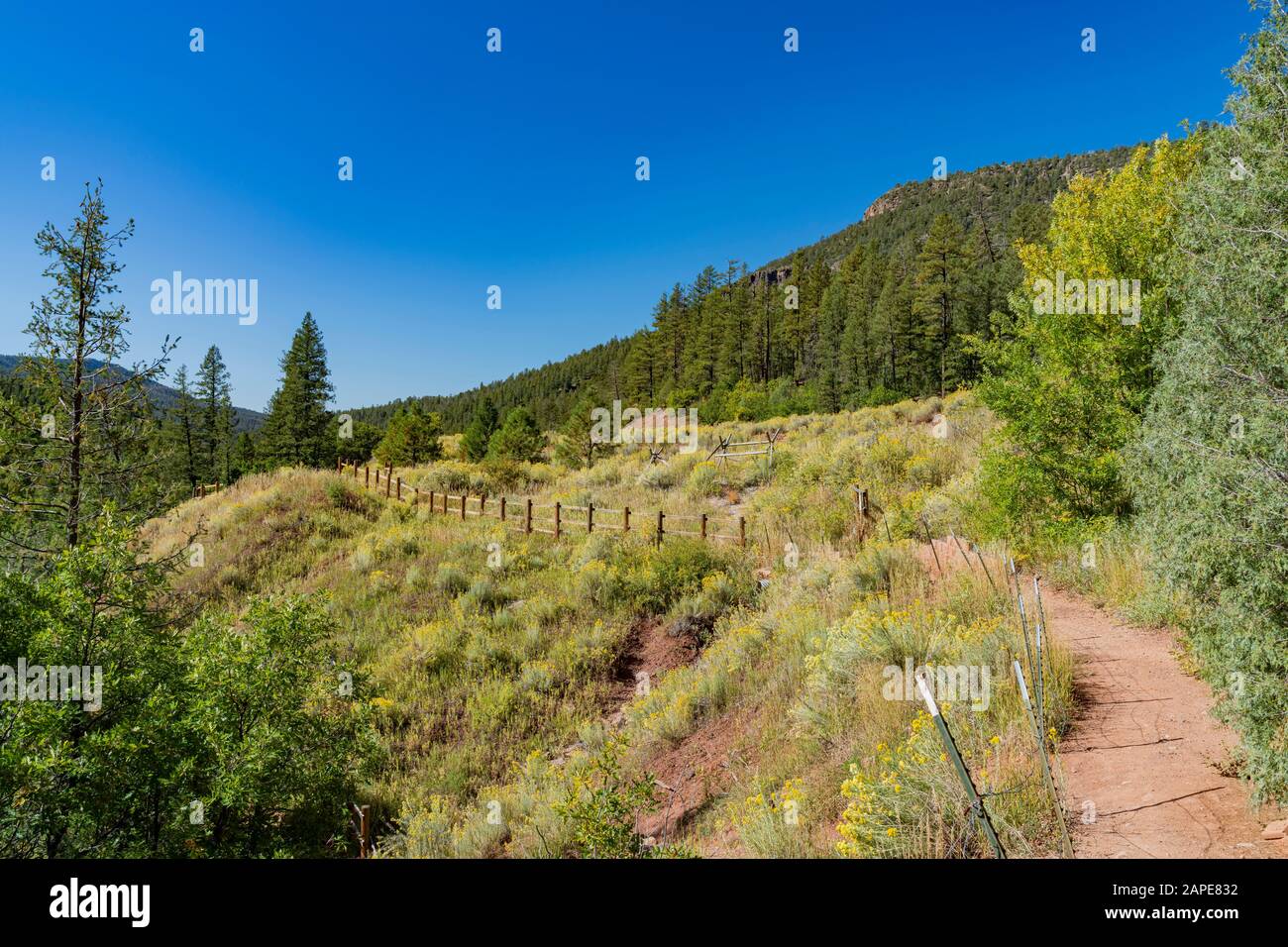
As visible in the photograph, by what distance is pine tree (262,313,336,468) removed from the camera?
38.2m

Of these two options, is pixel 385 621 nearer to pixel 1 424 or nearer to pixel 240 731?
pixel 1 424

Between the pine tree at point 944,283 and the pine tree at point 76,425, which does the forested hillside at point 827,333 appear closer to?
the pine tree at point 944,283

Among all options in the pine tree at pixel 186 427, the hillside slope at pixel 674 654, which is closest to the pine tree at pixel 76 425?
the hillside slope at pixel 674 654

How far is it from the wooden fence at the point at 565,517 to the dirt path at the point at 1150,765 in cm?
923

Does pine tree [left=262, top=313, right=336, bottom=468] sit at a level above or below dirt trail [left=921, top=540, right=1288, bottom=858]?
above

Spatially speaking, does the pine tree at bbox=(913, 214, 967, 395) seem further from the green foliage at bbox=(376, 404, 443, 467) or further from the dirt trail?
the dirt trail

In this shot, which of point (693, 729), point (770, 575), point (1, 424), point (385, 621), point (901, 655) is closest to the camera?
point (901, 655)

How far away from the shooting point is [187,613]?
14.6 m

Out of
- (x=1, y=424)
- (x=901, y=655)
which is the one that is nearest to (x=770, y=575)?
(x=901, y=655)

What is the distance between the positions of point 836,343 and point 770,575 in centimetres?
5476

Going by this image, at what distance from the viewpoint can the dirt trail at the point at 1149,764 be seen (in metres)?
3.50

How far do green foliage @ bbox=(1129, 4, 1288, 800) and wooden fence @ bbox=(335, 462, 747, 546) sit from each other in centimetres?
1061

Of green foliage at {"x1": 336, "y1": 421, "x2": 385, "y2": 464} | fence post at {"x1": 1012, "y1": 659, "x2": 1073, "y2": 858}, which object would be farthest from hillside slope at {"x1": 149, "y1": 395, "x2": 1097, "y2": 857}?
green foliage at {"x1": 336, "y1": 421, "x2": 385, "y2": 464}
